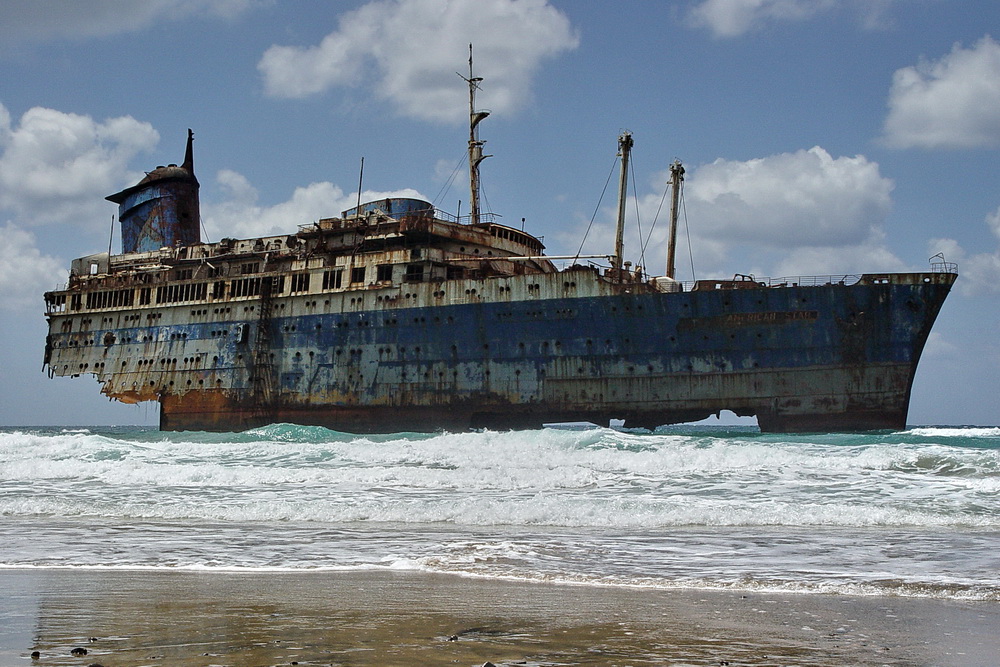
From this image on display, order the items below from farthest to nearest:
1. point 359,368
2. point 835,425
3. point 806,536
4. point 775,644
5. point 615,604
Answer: point 359,368, point 835,425, point 806,536, point 615,604, point 775,644

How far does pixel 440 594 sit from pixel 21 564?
4.40 metres

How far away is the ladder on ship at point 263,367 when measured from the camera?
114ft

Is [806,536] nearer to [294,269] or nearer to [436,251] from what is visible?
[436,251]

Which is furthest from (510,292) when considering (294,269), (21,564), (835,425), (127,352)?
(21,564)

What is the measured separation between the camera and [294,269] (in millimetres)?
34875

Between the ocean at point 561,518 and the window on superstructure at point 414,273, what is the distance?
456 inches

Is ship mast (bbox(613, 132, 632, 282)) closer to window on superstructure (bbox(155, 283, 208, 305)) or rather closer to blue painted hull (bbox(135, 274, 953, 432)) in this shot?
blue painted hull (bbox(135, 274, 953, 432))

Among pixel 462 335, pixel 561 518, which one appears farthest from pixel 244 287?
pixel 561 518

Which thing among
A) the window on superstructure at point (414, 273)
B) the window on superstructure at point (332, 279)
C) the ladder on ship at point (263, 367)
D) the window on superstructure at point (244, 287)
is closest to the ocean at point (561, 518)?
the window on superstructure at point (414, 273)

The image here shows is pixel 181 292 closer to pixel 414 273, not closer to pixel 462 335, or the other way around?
pixel 414 273

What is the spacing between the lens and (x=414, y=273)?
32.6 m

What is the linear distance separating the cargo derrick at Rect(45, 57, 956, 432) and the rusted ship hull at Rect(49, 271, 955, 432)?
0.05 metres

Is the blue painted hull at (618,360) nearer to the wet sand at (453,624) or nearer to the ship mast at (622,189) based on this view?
the ship mast at (622,189)

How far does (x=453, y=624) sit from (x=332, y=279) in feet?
96.5
